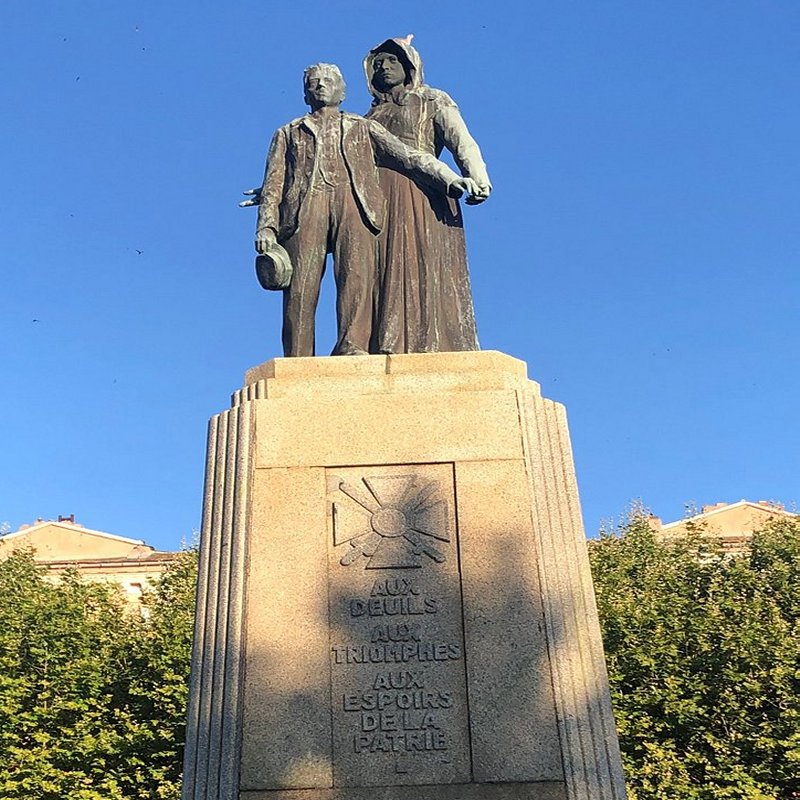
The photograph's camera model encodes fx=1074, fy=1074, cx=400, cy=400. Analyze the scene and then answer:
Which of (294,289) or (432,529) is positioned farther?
(294,289)

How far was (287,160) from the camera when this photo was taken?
8711 mm

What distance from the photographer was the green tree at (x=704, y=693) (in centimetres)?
1844

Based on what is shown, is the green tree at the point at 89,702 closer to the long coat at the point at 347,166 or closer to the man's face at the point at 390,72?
the long coat at the point at 347,166

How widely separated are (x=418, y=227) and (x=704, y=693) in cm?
1415

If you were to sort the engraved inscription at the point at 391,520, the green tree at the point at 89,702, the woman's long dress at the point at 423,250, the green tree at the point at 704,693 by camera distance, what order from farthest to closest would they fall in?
the green tree at the point at 89,702 → the green tree at the point at 704,693 → the woman's long dress at the point at 423,250 → the engraved inscription at the point at 391,520

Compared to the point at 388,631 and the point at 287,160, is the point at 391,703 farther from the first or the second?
the point at 287,160

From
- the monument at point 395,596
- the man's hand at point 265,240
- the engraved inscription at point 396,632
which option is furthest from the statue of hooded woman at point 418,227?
the engraved inscription at point 396,632

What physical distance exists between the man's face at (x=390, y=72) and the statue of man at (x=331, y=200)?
0.57 m

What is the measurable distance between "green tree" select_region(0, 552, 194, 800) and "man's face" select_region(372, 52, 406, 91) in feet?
46.9

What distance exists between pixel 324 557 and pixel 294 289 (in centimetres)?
245

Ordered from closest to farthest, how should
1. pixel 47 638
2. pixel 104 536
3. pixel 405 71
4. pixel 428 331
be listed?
pixel 428 331
pixel 405 71
pixel 47 638
pixel 104 536

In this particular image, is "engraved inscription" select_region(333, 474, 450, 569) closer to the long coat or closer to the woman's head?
the long coat

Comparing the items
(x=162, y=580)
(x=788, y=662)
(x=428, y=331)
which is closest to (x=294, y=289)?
(x=428, y=331)

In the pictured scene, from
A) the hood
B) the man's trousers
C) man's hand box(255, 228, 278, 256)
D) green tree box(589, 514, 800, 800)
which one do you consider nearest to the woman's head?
the hood
